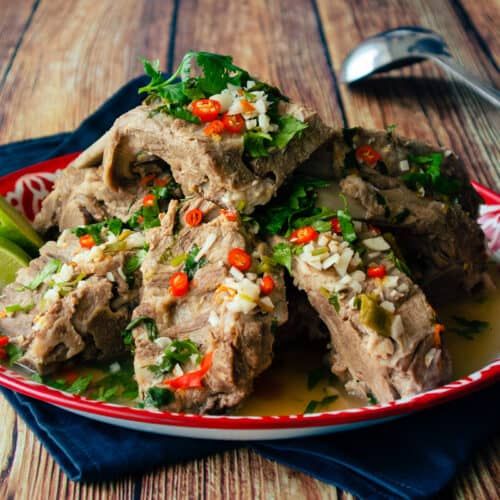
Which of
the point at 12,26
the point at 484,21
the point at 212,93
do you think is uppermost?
the point at 12,26

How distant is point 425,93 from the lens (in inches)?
301

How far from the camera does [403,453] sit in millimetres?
3758

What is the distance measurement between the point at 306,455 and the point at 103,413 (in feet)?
3.22

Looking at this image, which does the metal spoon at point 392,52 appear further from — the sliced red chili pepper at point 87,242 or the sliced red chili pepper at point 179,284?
the sliced red chili pepper at point 179,284

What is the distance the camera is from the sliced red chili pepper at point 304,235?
4.02 meters

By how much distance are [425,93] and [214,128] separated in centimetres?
413

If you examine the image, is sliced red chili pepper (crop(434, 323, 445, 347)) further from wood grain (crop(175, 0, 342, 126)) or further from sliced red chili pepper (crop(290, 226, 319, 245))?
wood grain (crop(175, 0, 342, 126))

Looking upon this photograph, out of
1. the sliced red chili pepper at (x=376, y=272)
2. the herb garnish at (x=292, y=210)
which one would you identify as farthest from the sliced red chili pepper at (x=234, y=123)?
the sliced red chili pepper at (x=376, y=272)

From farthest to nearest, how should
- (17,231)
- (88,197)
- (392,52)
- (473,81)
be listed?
1. (392,52)
2. (473,81)
3. (17,231)
4. (88,197)

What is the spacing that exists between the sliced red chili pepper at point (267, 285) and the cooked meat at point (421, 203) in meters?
0.70

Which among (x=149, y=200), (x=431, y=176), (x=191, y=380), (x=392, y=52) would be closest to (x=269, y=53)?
(x=392, y=52)

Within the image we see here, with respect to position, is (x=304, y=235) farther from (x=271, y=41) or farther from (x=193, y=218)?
(x=271, y=41)

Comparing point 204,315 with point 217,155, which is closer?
point 204,315

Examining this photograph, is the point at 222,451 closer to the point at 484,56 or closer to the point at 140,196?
the point at 140,196
